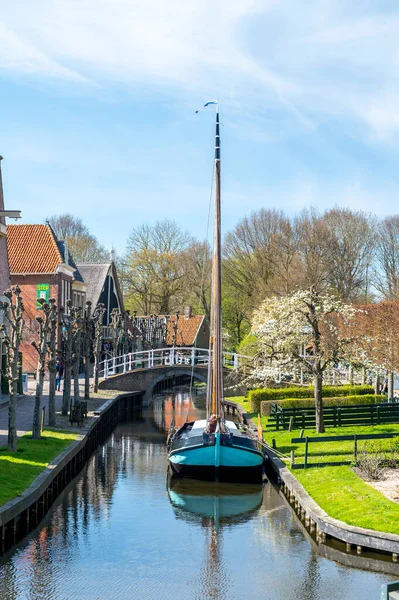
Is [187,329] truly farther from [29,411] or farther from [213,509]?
[213,509]

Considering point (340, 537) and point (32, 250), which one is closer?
point (340, 537)

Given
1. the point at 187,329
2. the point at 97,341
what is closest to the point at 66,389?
the point at 97,341

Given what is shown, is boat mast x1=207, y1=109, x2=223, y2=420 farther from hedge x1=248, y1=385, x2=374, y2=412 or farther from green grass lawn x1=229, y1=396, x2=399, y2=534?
hedge x1=248, y1=385, x2=374, y2=412

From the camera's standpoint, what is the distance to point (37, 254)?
54.9 meters

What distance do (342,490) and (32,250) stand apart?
38.9 m

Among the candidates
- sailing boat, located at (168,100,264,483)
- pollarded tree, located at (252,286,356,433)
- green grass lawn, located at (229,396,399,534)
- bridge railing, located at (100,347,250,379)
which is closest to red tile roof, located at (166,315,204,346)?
bridge railing, located at (100,347,250,379)

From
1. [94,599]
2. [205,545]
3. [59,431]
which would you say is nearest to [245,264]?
[59,431]

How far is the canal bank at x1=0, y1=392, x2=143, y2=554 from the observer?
1769 cm

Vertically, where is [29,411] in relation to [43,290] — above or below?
below

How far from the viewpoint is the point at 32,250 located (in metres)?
55.2

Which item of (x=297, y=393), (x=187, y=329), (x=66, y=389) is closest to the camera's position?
(x=66, y=389)

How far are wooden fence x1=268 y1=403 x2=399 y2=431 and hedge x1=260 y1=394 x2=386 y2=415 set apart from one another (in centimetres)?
348

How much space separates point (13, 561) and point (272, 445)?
43.3ft

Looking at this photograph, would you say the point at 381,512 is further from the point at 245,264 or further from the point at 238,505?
the point at 245,264
